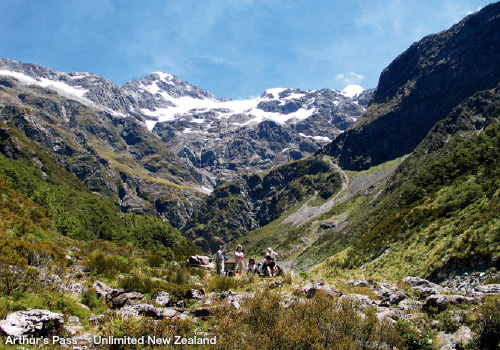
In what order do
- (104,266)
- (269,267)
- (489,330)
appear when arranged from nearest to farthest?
(489,330) → (104,266) → (269,267)

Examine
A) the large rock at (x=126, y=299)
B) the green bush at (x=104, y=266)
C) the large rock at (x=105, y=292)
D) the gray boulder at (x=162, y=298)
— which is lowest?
the gray boulder at (x=162, y=298)

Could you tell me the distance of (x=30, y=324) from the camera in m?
5.98

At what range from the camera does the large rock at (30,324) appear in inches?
225

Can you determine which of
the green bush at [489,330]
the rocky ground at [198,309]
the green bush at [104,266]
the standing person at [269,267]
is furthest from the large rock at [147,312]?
the standing person at [269,267]

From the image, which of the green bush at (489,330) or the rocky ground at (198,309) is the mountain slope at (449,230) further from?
the green bush at (489,330)

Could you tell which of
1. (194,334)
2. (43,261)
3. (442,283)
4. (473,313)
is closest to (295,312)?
(194,334)

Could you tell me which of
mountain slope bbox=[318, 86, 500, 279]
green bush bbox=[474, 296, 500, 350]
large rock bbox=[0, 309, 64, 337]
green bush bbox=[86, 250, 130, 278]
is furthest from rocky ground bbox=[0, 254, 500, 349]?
mountain slope bbox=[318, 86, 500, 279]

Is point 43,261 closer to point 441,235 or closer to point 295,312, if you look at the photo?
point 295,312

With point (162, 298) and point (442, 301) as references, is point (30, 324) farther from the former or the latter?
point (442, 301)

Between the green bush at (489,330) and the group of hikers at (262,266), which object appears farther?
the group of hikers at (262,266)

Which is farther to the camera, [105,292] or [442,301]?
Answer: [105,292]

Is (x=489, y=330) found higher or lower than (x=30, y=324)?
lower

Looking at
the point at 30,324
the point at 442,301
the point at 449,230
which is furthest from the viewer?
the point at 449,230

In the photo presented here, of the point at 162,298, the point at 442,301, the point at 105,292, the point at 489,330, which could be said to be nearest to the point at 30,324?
the point at 105,292
